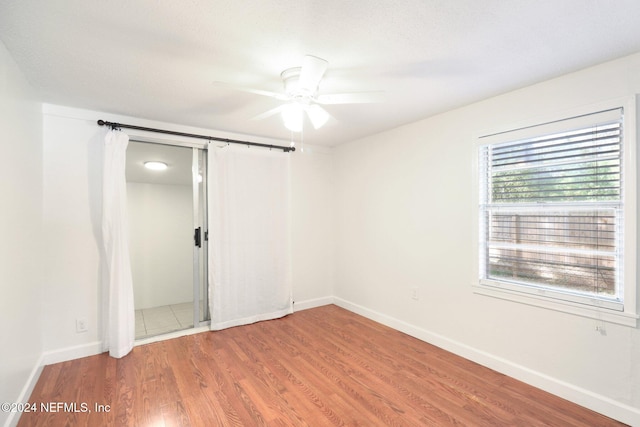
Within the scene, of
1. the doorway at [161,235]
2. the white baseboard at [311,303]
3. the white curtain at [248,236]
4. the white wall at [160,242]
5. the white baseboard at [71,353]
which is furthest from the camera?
the white wall at [160,242]

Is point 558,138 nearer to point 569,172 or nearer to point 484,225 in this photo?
point 569,172

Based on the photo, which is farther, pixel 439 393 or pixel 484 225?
pixel 484 225

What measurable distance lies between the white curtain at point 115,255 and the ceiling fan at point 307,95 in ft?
5.89

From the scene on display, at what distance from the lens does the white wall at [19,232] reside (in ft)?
5.70

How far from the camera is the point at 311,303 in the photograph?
4254 mm

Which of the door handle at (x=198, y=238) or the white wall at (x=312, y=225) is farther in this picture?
the white wall at (x=312, y=225)

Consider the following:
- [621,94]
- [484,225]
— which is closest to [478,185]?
[484,225]

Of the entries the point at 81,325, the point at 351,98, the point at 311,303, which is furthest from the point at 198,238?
the point at 351,98

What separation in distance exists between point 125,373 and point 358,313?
8.71 feet

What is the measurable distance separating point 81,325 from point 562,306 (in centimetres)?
415

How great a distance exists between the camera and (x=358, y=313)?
399 cm

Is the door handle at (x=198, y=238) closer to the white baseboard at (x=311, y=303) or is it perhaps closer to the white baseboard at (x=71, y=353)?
the white baseboard at (x=71, y=353)

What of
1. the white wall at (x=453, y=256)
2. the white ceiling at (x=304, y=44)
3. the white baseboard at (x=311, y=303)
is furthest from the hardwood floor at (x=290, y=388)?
the white ceiling at (x=304, y=44)

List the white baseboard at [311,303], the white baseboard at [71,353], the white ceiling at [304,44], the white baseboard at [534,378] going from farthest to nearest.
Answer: the white baseboard at [311,303]
the white baseboard at [71,353]
the white baseboard at [534,378]
the white ceiling at [304,44]
